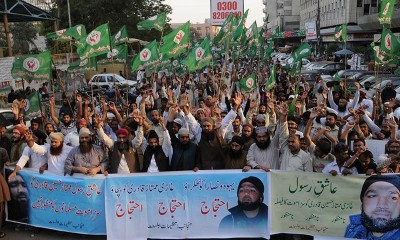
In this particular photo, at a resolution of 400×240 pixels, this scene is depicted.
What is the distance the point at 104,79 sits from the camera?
25.6 metres

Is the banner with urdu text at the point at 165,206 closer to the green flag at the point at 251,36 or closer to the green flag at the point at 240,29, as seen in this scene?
the green flag at the point at 240,29

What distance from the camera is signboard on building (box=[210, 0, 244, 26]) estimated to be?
1638 cm

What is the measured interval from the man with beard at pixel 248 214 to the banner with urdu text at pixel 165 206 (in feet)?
0.13

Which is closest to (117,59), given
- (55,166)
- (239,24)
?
(239,24)

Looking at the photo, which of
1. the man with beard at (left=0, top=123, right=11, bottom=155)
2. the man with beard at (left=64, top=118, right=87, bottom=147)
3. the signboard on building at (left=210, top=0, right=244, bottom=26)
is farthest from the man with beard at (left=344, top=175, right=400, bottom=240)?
the signboard on building at (left=210, top=0, right=244, bottom=26)

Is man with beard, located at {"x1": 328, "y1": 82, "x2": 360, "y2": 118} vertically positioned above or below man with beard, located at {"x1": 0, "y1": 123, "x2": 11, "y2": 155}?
above

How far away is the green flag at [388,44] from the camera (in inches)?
379

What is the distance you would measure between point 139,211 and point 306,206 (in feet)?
6.88

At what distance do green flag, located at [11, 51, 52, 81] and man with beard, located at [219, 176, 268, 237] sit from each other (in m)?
4.81

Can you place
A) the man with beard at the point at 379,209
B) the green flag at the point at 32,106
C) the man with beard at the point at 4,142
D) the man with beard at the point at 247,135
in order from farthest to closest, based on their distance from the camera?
the green flag at the point at 32,106 → the man with beard at the point at 4,142 → the man with beard at the point at 247,135 → the man with beard at the point at 379,209

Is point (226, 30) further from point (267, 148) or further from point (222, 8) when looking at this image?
point (267, 148)

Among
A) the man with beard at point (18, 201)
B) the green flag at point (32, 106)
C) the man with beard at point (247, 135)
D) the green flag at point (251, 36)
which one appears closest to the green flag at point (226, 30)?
the green flag at point (251, 36)

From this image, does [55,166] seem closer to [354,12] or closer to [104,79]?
[104,79]

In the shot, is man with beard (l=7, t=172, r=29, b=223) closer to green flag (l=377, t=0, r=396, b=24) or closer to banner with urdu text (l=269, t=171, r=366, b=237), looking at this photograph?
banner with urdu text (l=269, t=171, r=366, b=237)
